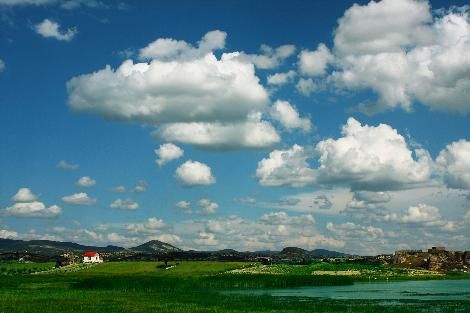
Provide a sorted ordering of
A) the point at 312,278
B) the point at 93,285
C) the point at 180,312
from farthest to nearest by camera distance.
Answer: the point at 312,278 < the point at 93,285 < the point at 180,312

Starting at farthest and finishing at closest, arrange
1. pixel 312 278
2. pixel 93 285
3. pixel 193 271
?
pixel 193 271 → pixel 312 278 → pixel 93 285

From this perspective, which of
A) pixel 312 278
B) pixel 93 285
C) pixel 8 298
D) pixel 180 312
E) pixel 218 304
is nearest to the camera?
pixel 180 312

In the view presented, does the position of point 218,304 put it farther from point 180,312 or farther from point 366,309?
point 366,309

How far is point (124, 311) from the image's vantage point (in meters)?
64.1

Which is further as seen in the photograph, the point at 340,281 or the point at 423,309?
the point at 340,281

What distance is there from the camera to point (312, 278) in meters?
144

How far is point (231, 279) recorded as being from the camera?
470 feet

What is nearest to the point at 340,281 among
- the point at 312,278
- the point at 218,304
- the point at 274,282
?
the point at 312,278

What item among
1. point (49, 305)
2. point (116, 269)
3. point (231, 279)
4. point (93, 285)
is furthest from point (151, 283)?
point (116, 269)

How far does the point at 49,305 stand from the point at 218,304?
2064cm

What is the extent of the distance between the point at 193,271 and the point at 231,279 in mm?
46054

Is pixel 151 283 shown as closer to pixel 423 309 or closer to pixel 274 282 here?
pixel 274 282

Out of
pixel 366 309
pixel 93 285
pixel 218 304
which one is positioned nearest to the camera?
pixel 366 309

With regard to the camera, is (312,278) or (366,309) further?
(312,278)
